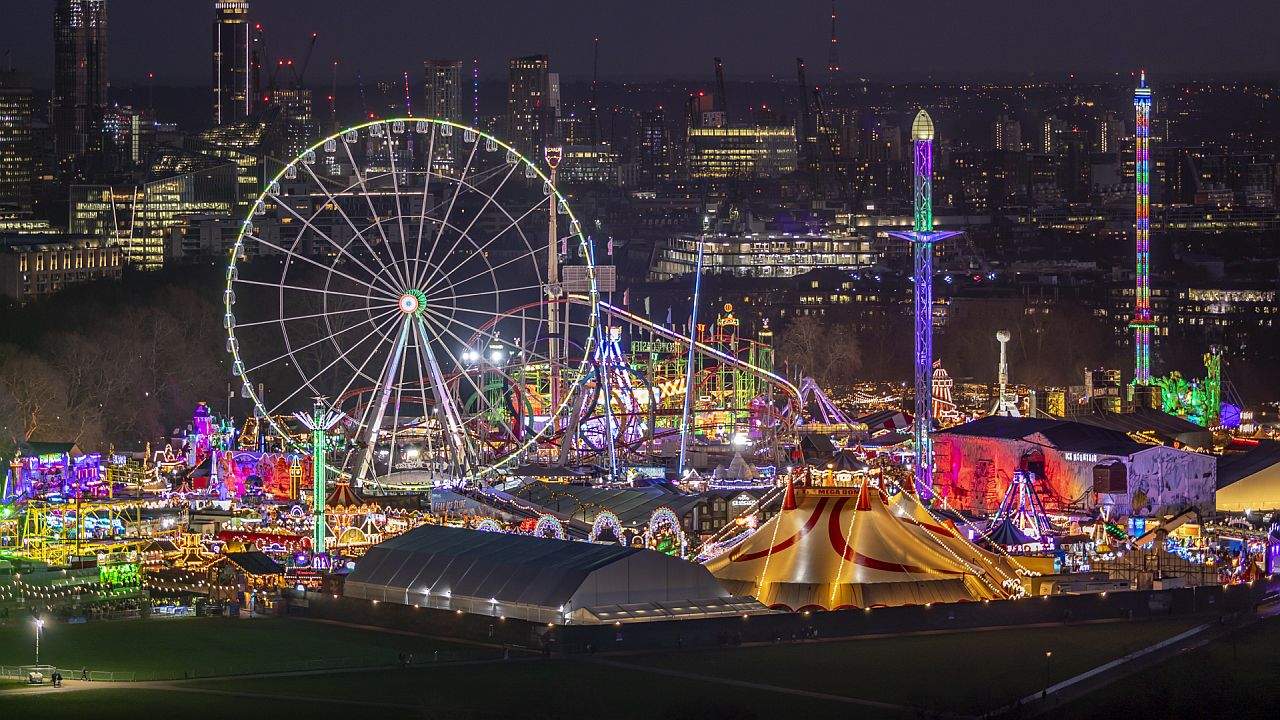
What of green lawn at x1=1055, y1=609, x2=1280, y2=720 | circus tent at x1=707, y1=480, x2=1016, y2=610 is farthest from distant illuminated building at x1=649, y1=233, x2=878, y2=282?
green lawn at x1=1055, y1=609, x2=1280, y2=720

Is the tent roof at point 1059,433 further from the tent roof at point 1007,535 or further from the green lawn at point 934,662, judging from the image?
the green lawn at point 934,662

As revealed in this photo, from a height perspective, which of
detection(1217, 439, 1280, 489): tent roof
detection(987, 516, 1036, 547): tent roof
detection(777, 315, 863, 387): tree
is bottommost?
detection(987, 516, 1036, 547): tent roof

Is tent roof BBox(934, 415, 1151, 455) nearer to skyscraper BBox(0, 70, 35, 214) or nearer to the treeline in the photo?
the treeline

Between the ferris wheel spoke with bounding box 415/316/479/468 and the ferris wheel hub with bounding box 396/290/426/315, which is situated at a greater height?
the ferris wheel hub with bounding box 396/290/426/315

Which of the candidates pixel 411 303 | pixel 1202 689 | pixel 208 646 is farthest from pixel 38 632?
pixel 1202 689

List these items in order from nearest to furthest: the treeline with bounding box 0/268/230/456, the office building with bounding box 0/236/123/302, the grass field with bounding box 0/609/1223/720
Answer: the grass field with bounding box 0/609/1223/720, the treeline with bounding box 0/268/230/456, the office building with bounding box 0/236/123/302
